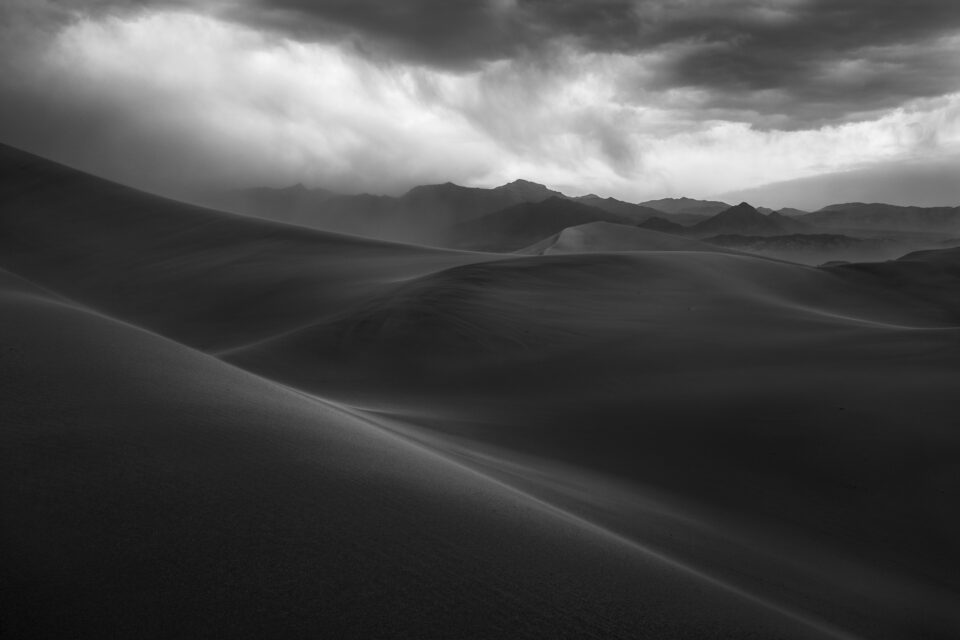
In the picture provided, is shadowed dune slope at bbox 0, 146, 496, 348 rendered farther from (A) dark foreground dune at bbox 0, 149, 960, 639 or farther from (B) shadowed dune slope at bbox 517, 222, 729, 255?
(B) shadowed dune slope at bbox 517, 222, 729, 255

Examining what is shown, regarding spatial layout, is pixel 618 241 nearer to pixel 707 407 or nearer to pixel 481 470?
pixel 707 407

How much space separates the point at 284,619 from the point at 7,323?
349 centimetres

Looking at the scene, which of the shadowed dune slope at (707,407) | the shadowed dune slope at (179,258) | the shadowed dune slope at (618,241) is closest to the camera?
the shadowed dune slope at (707,407)

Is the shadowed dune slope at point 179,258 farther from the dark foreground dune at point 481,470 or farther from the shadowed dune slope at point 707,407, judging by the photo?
the shadowed dune slope at point 707,407

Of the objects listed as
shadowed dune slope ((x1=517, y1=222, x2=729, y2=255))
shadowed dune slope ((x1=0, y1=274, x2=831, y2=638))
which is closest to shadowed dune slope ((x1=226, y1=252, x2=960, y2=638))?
shadowed dune slope ((x1=0, y1=274, x2=831, y2=638))

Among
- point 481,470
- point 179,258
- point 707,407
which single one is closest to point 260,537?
point 481,470

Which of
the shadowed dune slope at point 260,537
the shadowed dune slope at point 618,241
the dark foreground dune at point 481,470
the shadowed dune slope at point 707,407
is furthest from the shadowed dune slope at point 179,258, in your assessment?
the shadowed dune slope at point 618,241

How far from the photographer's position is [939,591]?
5.58 meters

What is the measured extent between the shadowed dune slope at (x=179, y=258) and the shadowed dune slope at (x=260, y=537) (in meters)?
13.0

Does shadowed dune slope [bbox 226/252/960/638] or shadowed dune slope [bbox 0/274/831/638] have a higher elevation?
shadowed dune slope [bbox 0/274/831/638]

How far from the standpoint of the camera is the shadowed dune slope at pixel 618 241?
A: 212ft

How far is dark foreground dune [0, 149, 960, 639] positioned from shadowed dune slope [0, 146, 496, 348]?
119 centimetres

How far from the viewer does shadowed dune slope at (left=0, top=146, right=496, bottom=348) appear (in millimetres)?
18625

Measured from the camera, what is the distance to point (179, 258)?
965 inches
